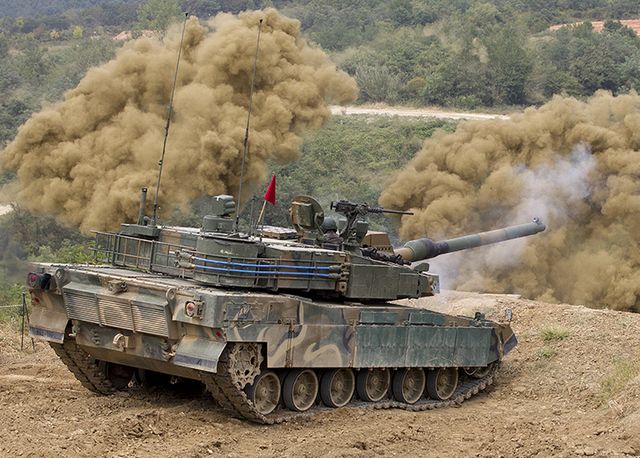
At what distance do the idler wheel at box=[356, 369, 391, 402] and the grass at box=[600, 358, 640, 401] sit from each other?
3.18 metres

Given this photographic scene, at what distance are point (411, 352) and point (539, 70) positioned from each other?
133 feet

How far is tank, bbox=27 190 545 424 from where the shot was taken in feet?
52.1

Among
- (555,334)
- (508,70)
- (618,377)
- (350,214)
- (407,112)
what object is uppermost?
(508,70)

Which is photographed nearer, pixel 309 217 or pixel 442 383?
pixel 309 217

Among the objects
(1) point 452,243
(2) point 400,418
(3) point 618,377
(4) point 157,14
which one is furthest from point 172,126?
(4) point 157,14

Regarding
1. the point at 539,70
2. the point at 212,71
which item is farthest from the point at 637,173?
the point at 539,70

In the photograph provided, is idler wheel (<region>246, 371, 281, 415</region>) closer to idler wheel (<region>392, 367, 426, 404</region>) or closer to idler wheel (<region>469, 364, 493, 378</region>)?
idler wheel (<region>392, 367, 426, 404</region>)

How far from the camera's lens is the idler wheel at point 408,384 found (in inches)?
729

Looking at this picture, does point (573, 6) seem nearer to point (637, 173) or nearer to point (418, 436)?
point (637, 173)

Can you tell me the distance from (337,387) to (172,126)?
8.97m

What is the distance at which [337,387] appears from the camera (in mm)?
17750

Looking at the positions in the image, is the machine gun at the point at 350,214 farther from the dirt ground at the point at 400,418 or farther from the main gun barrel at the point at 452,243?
the dirt ground at the point at 400,418

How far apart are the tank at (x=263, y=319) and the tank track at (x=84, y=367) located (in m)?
0.02

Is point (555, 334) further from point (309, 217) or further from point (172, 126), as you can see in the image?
point (172, 126)
